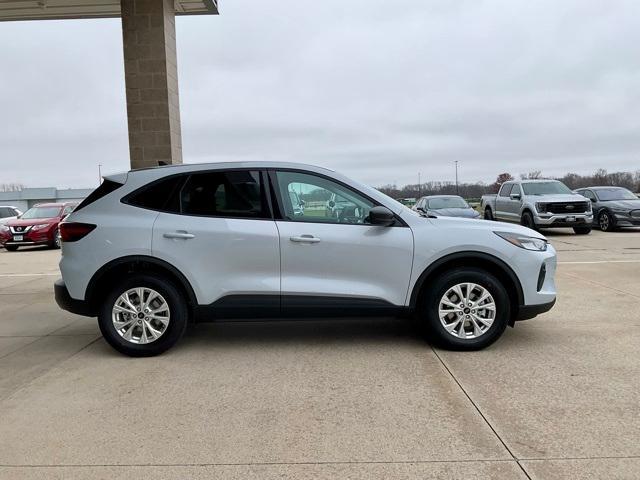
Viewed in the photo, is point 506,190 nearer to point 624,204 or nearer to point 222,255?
point 624,204

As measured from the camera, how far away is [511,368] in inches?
175

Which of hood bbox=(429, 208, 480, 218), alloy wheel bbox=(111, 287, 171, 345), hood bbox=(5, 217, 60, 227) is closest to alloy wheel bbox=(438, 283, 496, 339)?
alloy wheel bbox=(111, 287, 171, 345)

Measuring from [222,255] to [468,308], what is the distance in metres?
2.32

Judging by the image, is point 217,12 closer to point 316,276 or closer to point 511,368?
point 316,276

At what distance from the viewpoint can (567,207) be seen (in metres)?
17.2

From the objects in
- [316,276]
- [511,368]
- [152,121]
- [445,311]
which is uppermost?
[152,121]

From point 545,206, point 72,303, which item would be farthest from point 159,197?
point 545,206

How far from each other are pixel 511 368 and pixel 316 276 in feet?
6.11

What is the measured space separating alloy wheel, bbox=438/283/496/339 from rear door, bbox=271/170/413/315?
418 mm

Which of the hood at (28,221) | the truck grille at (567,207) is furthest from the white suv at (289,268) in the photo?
the hood at (28,221)

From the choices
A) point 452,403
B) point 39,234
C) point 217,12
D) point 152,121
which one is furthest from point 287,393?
point 39,234

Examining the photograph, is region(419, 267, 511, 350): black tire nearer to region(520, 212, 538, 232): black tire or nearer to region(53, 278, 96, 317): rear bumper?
region(53, 278, 96, 317): rear bumper

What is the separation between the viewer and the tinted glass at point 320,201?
494 centimetres

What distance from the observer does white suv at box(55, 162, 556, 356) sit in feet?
15.9
